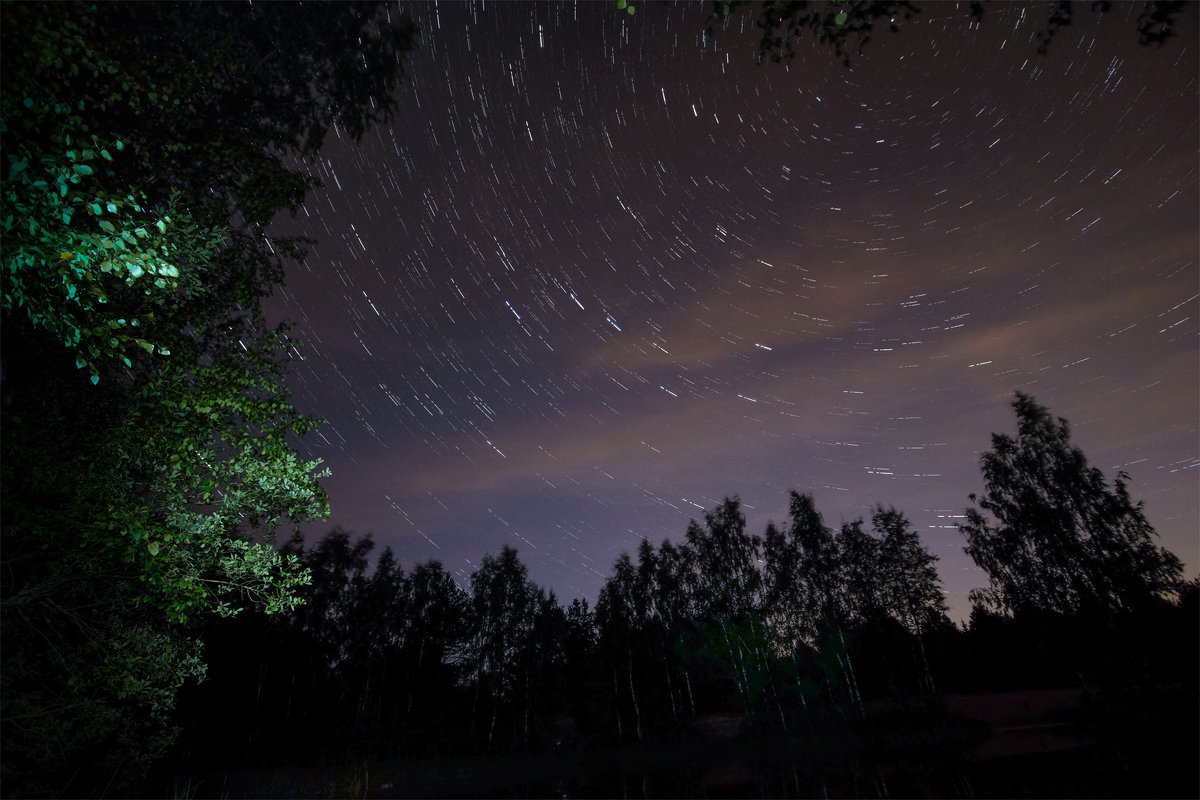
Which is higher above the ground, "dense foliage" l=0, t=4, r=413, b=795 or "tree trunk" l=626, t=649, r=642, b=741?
"dense foliage" l=0, t=4, r=413, b=795

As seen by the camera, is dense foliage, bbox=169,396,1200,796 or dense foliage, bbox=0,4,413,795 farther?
dense foliage, bbox=169,396,1200,796

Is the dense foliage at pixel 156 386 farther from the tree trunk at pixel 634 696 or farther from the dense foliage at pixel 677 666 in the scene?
the tree trunk at pixel 634 696

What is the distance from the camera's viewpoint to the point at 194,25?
8594 millimetres

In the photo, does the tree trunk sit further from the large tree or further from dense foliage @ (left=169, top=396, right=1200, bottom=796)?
the large tree

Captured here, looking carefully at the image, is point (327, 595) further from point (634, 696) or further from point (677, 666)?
point (677, 666)

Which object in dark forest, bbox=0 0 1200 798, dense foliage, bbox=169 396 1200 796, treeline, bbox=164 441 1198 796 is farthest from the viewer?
treeline, bbox=164 441 1198 796

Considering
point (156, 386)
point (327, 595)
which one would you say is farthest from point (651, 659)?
point (156, 386)

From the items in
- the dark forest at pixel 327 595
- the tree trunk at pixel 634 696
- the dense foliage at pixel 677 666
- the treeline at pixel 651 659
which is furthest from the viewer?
the tree trunk at pixel 634 696

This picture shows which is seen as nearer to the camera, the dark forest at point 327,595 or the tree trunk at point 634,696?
the dark forest at point 327,595

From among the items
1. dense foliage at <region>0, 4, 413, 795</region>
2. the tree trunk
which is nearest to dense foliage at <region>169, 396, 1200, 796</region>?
the tree trunk

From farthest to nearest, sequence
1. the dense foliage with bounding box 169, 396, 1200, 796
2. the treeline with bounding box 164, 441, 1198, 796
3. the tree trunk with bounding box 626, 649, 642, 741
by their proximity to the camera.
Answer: the tree trunk with bounding box 626, 649, 642, 741 → the treeline with bounding box 164, 441, 1198, 796 → the dense foliage with bounding box 169, 396, 1200, 796

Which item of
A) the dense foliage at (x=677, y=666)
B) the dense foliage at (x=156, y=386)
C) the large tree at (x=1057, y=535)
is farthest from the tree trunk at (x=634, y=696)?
the dense foliage at (x=156, y=386)

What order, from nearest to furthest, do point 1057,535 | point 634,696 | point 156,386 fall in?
point 156,386 → point 1057,535 → point 634,696

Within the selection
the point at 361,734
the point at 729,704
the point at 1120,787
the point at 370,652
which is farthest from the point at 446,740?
the point at 1120,787
